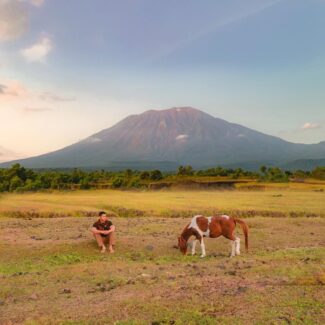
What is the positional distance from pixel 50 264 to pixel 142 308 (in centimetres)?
743

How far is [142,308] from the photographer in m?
9.08

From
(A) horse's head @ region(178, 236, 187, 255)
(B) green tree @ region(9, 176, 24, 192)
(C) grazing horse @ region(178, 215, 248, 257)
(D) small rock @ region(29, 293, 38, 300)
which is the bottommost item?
(D) small rock @ region(29, 293, 38, 300)

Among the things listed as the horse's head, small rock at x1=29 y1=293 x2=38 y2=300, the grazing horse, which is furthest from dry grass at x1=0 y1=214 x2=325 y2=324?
the grazing horse

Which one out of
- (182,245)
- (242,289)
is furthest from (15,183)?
(242,289)

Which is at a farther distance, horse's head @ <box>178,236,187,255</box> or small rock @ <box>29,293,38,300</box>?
horse's head @ <box>178,236,187,255</box>

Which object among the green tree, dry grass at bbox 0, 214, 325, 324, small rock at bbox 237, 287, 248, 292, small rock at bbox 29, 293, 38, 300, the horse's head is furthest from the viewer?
the green tree

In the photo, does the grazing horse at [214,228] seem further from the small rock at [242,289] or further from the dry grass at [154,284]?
the small rock at [242,289]

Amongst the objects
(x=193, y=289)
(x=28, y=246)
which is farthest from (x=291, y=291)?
(x=28, y=246)

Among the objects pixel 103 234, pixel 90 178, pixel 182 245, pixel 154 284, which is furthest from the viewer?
pixel 90 178

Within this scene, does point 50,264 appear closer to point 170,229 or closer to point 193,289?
point 193,289

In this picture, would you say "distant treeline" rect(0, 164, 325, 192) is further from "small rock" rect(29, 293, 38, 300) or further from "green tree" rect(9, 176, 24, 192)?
"small rock" rect(29, 293, 38, 300)

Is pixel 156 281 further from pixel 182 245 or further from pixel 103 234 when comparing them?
pixel 103 234

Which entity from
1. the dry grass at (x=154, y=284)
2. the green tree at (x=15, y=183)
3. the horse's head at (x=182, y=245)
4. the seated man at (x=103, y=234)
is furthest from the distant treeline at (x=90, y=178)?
the horse's head at (x=182, y=245)

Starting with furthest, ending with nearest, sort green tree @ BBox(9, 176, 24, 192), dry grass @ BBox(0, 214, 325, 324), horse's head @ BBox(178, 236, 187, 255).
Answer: green tree @ BBox(9, 176, 24, 192) → horse's head @ BBox(178, 236, 187, 255) → dry grass @ BBox(0, 214, 325, 324)
